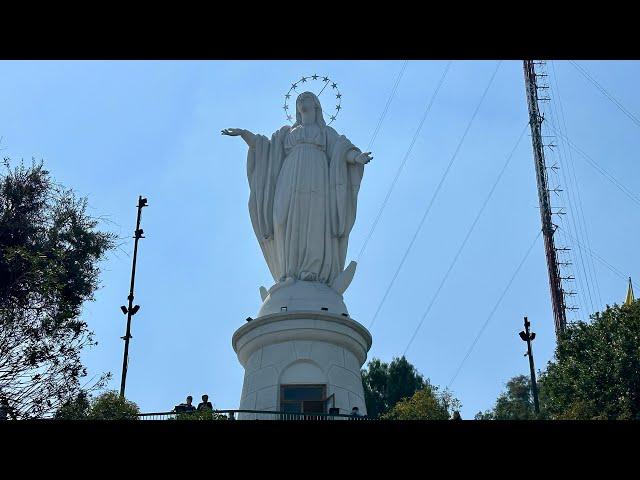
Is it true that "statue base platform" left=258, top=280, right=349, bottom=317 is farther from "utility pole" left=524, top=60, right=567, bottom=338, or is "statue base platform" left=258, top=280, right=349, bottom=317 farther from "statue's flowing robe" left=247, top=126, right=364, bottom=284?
"utility pole" left=524, top=60, right=567, bottom=338

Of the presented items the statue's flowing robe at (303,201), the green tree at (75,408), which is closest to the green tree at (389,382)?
the statue's flowing robe at (303,201)

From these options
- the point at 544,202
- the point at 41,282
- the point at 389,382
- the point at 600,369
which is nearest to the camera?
the point at 41,282

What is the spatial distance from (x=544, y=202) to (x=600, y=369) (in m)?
11.4

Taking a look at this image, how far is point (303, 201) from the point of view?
2278cm

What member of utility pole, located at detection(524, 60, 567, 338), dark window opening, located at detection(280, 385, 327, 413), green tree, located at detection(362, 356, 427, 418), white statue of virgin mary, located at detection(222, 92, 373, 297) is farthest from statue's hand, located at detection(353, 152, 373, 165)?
green tree, located at detection(362, 356, 427, 418)

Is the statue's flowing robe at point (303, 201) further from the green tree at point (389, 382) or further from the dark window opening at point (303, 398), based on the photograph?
the green tree at point (389, 382)

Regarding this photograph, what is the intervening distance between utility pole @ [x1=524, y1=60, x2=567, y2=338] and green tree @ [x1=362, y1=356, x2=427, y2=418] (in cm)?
900

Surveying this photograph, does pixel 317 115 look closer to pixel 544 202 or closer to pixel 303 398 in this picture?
pixel 303 398

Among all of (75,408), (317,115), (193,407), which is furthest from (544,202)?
(75,408)

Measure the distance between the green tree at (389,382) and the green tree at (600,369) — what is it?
14.9 meters

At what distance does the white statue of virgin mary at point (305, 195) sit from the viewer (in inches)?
885
